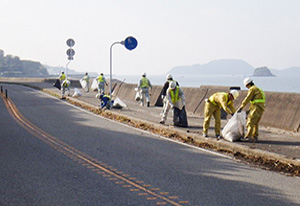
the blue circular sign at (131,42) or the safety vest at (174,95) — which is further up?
the blue circular sign at (131,42)

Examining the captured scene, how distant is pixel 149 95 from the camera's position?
954 inches

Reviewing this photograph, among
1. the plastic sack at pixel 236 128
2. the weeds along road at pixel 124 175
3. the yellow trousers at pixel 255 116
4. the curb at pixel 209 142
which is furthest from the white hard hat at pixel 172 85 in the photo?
the yellow trousers at pixel 255 116

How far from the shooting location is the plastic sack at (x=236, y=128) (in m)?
11.2

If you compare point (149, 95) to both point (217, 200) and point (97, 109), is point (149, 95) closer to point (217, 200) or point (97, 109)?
point (97, 109)

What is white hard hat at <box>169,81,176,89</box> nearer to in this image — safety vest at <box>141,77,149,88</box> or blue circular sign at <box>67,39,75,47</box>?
safety vest at <box>141,77,149,88</box>

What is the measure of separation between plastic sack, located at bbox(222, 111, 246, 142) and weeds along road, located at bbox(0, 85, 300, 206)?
3.33 feet

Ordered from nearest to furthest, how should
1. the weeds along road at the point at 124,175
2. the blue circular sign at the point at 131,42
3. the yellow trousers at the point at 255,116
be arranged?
the weeds along road at the point at 124,175 → the yellow trousers at the point at 255,116 → the blue circular sign at the point at 131,42

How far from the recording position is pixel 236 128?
11.2 metres

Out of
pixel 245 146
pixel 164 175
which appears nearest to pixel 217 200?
pixel 164 175

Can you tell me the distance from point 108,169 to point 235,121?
13.6 feet

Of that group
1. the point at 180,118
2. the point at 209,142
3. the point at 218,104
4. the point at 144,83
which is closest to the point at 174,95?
the point at 180,118

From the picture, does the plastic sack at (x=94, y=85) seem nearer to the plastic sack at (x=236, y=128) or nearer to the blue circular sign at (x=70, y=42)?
the blue circular sign at (x=70, y=42)

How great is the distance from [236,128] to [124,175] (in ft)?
13.9

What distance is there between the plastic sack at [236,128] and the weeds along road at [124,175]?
102 centimetres
